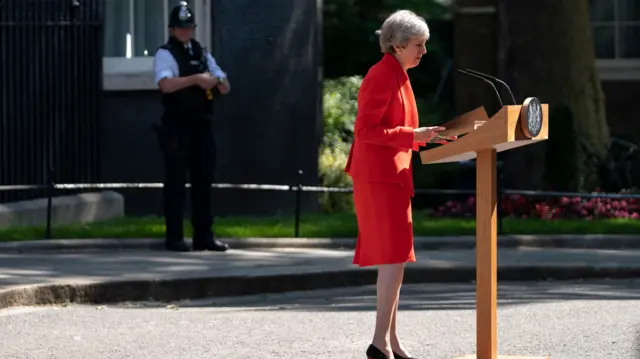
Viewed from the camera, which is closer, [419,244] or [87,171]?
[419,244]

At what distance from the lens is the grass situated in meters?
13.9

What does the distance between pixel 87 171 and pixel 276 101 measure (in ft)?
7.24

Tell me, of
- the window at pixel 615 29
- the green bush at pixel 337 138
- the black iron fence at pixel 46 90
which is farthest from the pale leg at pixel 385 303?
the window at pixel 615 29

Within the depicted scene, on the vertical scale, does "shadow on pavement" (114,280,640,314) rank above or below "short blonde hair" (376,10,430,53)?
below

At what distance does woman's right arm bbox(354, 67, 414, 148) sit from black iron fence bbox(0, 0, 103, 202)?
8.89 metres

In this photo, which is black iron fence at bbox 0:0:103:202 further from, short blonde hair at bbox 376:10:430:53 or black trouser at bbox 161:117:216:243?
short blonde hair at bbox 376:10:430:53

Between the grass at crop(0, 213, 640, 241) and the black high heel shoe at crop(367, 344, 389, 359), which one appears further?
the grass at crop(0, 213, 640, 241)

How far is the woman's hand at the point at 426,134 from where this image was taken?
23.1 feet

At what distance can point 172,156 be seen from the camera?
1276 centimetres

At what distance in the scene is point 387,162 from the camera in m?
7.27

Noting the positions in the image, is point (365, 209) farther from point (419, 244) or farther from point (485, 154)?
point (419, 244)

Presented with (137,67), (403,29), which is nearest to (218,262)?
(137,67)

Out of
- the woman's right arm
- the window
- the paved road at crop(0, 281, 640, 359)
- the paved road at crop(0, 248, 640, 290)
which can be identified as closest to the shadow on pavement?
the paved road at crop(0, 281, 640, 359)

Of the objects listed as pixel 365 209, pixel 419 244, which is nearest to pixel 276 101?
pixel 419 244
